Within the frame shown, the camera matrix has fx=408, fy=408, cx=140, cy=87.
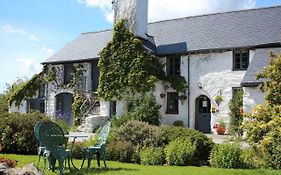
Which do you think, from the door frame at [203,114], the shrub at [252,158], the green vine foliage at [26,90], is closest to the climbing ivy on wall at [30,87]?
the green vine foliage at [26,90]

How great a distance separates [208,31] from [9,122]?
1567 centimetres

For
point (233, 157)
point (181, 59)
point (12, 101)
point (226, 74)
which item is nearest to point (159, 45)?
point (181, 59)

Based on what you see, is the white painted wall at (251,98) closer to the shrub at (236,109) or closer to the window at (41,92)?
the shrub at (236,109)

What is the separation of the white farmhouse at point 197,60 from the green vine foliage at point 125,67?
77 centimetres

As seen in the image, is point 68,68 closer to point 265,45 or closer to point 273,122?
point 265,45

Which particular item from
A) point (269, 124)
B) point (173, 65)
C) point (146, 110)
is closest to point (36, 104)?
point (146, 110)

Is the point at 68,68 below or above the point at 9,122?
above

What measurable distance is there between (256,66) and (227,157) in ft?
36.9

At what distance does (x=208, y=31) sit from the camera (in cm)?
2733

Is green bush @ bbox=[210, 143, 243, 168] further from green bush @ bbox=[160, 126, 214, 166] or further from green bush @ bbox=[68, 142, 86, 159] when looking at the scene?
green bush @ bbox=[68, 142, 86, 159]

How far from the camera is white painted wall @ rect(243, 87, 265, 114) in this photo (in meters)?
21.5

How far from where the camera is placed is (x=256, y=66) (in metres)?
22.5

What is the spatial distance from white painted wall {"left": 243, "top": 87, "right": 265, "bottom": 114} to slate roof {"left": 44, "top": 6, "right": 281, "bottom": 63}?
11.4 ft

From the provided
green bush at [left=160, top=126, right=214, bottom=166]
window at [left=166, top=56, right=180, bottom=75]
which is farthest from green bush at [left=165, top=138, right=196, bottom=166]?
window at [left=166, top=56, right=180, bottom=75]
